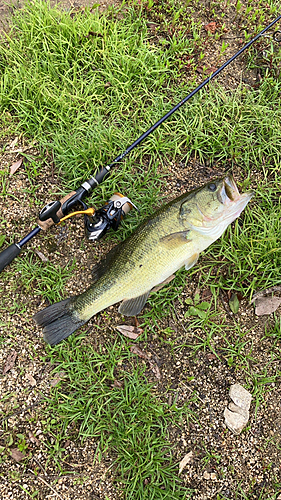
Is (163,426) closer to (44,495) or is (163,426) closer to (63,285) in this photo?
(44,495)

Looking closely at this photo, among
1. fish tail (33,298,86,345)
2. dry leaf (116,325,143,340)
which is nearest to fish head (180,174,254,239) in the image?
dry leaf (116,325,143,340)

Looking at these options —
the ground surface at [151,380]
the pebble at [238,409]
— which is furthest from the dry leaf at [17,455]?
the pebble at [238,409]

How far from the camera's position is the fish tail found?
126 inches

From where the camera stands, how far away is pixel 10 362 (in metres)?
3.39

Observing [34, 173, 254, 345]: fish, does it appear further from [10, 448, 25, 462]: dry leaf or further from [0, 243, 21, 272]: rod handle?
[10, 448, 25, 462]: dry leaf

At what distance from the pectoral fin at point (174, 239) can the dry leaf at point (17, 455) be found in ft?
7.60

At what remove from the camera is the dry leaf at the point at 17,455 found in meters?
3.14

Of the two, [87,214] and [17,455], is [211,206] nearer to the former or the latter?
[87,214]

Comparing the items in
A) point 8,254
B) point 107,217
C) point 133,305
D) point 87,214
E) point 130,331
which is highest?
point 8,254

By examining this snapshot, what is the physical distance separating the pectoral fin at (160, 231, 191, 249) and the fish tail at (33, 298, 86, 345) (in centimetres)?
103

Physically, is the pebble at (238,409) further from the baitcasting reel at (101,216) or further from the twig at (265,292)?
the baitcasting reel at (101,216)

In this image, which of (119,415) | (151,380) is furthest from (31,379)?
(151,380)

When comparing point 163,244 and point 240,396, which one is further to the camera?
point 240,396

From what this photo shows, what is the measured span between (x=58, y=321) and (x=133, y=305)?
72 centimetres
